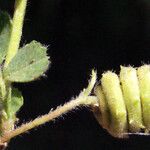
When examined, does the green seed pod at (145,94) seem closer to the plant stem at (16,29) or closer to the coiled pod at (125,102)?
the coiled pod at (125,102)

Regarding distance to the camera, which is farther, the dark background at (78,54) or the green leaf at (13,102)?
the dark background at (78,54)

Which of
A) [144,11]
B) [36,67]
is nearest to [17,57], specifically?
[36,67]

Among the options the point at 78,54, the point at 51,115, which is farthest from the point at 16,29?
the point at 78,54

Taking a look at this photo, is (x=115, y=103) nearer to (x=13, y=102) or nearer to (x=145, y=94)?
(x=145, y=94)

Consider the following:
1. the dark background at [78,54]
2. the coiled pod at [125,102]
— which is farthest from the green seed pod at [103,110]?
the dark background at [78,54]

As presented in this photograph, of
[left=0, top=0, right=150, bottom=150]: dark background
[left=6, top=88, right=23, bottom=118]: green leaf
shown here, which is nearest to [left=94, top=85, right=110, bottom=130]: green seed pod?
[left=6, top=88, right=23, bottom=118]: green leaf
